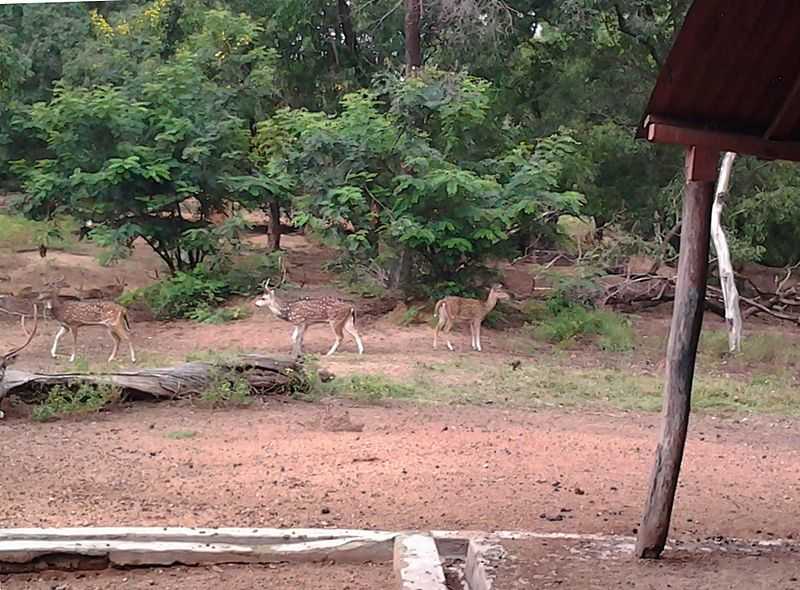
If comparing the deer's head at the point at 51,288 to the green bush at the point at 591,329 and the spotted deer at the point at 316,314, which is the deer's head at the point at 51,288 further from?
the green bush at the point at 591,329

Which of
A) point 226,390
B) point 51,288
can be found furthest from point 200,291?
point 226,390

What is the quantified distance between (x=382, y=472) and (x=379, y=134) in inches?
362

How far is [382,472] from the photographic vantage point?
6.23 metres

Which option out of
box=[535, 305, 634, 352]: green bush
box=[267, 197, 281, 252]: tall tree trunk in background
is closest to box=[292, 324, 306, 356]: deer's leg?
box=[535, 305, 634, 352]: green bush

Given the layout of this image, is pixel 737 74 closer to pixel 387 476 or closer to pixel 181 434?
pixel 387 476

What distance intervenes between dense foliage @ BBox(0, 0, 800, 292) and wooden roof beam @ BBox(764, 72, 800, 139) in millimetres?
9369

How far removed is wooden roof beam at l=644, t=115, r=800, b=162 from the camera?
4.44 meters

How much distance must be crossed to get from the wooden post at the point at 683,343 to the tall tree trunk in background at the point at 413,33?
1184cm

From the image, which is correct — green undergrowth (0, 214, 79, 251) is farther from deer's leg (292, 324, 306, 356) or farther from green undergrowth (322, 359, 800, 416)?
green undergrowth (322, 359, 800, 416)

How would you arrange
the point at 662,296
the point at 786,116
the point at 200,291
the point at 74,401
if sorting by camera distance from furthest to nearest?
the point at 662,296
the point at 200,291
the point at 74,401
the point at 786,116

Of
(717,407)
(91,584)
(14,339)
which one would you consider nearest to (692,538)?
(91,584)

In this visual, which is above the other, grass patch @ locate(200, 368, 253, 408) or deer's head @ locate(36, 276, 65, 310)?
grass patch @ locate(200, 368, 253, 408)

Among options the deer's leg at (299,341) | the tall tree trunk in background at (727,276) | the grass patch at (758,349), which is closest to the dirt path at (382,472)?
the deer's leg at (299,341)

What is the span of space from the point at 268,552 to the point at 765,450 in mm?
4465
